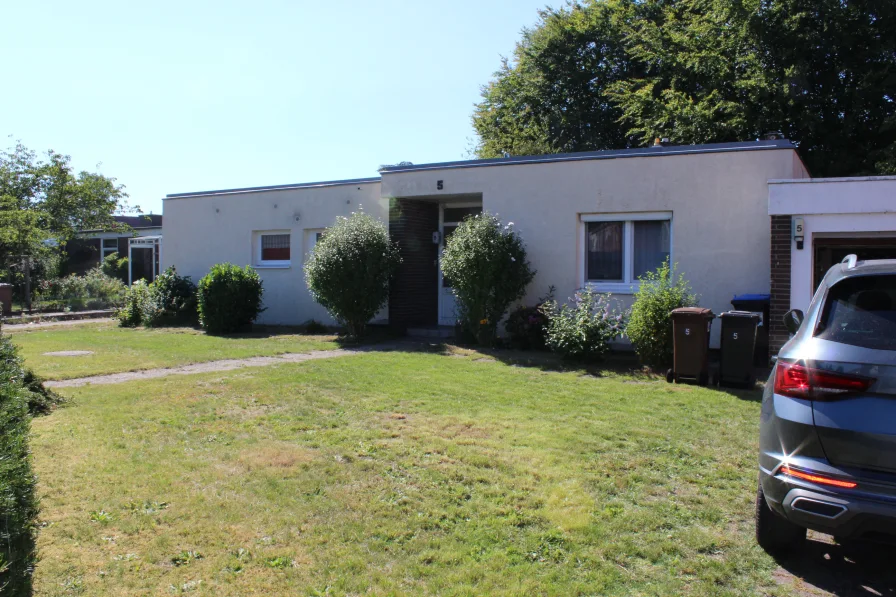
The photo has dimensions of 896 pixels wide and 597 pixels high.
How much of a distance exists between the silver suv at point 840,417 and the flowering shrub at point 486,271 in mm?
8489

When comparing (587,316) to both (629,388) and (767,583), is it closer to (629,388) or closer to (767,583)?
(629,388)

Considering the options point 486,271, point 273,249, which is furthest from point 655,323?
point 273,249

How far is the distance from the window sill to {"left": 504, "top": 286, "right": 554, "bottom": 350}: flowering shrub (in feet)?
2.70

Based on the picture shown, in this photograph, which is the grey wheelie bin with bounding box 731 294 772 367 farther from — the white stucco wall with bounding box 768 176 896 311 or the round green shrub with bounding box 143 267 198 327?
the round green shrub with bounding box 143 267 198 327

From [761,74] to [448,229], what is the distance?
10.8 m

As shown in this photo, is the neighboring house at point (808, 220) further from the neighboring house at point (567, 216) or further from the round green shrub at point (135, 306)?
the round green shrub at point (135, 306)

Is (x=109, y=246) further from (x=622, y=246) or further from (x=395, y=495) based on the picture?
(x=395, y=495)

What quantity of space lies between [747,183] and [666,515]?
322 inches

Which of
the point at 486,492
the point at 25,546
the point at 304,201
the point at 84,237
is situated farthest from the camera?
the point at 84,237

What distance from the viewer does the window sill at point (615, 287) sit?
12.1 m

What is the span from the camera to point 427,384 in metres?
8.80

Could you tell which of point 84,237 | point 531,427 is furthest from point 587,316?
point 84,237

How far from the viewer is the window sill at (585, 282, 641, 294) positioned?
1210 cm

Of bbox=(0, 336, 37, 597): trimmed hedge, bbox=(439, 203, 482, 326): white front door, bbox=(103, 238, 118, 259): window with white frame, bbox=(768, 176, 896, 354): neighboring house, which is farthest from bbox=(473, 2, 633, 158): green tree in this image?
bbox=(0, 336, 37, 597): trimmed hedge
